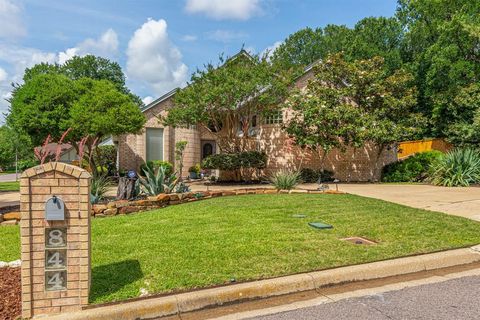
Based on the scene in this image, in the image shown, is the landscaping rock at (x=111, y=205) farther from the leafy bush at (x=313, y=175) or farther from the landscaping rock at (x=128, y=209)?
the leafy bush at (x=313, y=175)

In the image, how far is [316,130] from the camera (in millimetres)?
15398

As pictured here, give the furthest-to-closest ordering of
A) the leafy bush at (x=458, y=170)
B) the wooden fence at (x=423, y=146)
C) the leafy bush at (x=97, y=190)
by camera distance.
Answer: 1. the wooden fence at (x=423, y=146)
2. the leafy bush at (x=458, y=170)
3. the leafy bush at (x=97, y=190)

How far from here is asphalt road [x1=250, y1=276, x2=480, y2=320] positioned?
10.4ft

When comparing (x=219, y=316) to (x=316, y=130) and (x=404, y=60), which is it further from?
(x=404, y=60)

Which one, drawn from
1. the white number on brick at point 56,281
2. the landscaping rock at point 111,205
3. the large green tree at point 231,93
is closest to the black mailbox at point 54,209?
the white number on brick at point 56,281

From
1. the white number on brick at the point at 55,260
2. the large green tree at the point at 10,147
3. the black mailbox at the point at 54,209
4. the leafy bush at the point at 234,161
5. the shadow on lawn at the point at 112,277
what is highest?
the large green tree at the point at 10,147

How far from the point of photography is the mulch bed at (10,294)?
3211mm

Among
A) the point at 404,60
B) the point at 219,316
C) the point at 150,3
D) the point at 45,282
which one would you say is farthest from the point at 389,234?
the point at 404,60

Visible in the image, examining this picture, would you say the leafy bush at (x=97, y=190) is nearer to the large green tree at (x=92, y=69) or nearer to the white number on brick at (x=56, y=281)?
the white number on brick at (x=56, y=281)

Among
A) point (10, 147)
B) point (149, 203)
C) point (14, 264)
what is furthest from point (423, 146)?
point (10, 147)

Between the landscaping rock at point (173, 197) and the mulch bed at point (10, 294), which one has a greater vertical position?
the landscaping rock at point (173, 197)

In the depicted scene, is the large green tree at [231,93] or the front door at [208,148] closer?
the large green tree at [231,93]

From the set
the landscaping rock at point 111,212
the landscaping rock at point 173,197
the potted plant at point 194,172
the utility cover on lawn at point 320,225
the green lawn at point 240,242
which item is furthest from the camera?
the potted plant at point 194,172

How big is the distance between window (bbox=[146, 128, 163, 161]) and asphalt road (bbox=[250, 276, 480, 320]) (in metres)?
18.6
